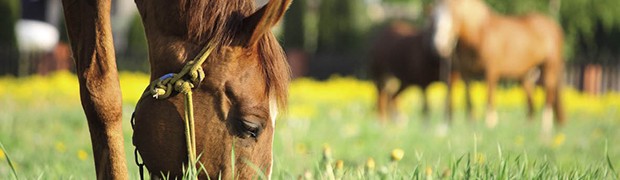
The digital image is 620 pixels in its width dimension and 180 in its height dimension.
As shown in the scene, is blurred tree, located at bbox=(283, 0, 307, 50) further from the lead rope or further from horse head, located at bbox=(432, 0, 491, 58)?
the lead rope

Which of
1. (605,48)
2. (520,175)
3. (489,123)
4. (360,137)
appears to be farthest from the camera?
(605,48)

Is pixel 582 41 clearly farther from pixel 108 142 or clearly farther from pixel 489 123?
pixel 108 142

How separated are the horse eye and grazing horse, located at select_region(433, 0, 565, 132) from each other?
780cm

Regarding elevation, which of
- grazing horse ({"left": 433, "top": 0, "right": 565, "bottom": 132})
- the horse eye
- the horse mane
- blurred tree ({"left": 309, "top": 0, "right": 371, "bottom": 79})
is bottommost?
blurred tree ({"left": 309, "top": 0, "right": 371, "bottom": 79})

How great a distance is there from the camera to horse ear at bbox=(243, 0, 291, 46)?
246 centimetres

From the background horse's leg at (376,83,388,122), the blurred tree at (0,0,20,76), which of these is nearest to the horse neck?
the background horse's leg at (376,83,388,122)

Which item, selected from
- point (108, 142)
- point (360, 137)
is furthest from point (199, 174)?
point (360, 137)

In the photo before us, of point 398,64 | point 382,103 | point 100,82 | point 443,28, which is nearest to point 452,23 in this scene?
point 443,28

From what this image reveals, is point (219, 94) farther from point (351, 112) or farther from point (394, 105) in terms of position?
point (394, 105)

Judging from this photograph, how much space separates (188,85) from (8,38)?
17831mm

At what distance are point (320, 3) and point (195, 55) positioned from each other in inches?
804

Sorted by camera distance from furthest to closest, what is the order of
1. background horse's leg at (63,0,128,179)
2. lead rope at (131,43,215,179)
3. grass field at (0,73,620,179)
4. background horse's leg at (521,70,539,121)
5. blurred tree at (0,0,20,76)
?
1. blurred tree at (0,0,20,76)
2. background horse's leg at (521,70,539,121)
3. grass field at (0,73,620,179)
4. background horse's leg at (63,0,128,179)
5. lead rope at (131,43,215,179)

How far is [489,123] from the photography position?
34.4ft

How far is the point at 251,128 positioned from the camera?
8.85 feet
